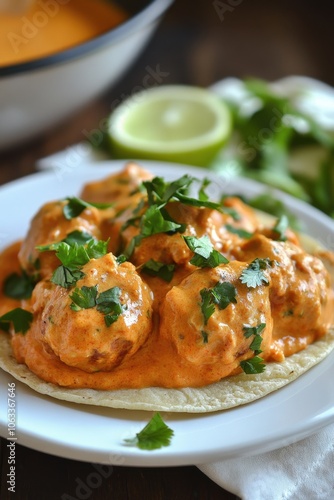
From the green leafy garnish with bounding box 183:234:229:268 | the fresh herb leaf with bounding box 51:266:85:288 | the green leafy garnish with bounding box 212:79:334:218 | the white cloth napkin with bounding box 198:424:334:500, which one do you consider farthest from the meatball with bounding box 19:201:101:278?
the green leafy garnish with bounding box 212:79:334:218

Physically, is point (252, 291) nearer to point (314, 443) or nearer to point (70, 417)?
point (314, 443)

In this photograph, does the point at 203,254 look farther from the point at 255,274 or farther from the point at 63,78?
the point at 63,78

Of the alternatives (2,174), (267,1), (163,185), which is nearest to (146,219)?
(163,185)

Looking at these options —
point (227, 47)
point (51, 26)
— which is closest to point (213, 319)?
point (51, 26)

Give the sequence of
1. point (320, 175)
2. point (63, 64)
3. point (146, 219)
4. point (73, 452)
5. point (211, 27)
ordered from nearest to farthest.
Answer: point (73, 452), point (146, 219), point (63, 64), point (320, 175), point (211, 27)

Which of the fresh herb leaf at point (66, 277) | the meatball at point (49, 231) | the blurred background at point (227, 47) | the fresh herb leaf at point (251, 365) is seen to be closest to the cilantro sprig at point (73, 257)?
the fresh herb leaf at point (66, 277)
